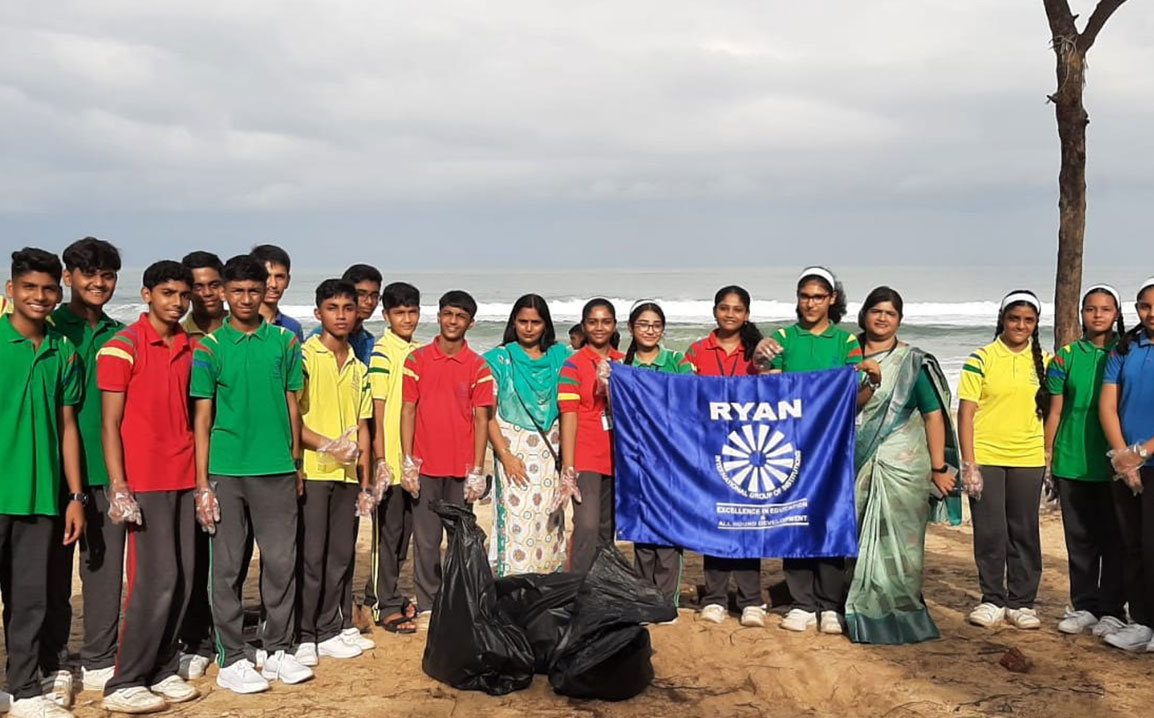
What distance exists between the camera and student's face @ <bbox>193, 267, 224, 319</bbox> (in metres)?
4.49

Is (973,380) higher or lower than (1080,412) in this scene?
higher

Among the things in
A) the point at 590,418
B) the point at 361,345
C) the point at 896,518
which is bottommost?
the point at 896,518

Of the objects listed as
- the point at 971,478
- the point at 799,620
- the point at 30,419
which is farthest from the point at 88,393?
the point at 971,478

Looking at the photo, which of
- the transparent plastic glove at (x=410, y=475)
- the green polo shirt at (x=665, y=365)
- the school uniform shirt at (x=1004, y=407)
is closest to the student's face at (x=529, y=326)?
the green polo shirt at (x=665, y=365)

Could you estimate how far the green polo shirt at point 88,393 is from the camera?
13.7 ft

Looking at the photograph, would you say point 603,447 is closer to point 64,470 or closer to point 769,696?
point 769,696

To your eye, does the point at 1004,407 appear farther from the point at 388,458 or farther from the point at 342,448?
the point at 342,448

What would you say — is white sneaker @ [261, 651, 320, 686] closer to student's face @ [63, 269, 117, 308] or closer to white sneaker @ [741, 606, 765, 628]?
student's face @ [63, 269, 117, 308]

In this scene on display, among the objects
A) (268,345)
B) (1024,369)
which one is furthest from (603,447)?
(1024,369)

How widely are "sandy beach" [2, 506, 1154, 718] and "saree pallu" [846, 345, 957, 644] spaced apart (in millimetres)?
142

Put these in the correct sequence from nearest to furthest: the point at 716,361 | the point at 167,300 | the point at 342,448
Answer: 1. the point at 167,300
2. the point at 342,448
3. the point at 716,361

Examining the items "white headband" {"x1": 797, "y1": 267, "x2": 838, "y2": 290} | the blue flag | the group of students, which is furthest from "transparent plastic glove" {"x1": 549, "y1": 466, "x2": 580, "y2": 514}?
"white headband" {"x1": 797, "y1": 267, "x2": 838, "y2": 290}

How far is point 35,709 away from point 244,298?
1.88 meters

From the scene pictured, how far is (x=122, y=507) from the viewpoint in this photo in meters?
3.96
